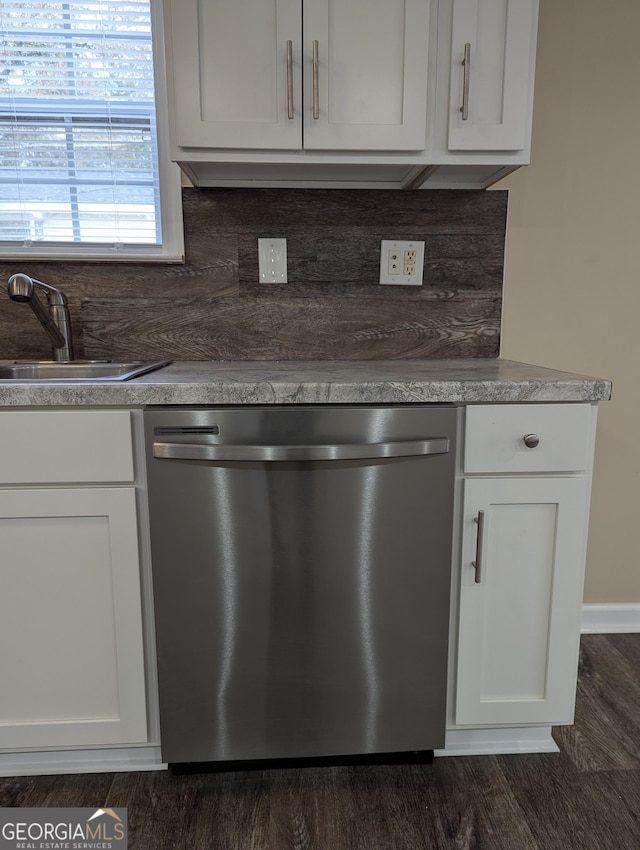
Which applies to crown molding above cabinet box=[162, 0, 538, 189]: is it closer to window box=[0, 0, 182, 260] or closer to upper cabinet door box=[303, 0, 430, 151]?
upper cabinet door box=[303, 0, 430, 151]

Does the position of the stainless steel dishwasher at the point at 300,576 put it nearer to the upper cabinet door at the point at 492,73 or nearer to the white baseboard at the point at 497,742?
the white baseboard at the point at 497,742

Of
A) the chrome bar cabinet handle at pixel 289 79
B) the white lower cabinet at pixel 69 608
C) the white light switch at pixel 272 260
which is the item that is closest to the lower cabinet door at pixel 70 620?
the white lower cabinet at pixel 69 608

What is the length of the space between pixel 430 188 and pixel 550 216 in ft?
1.34

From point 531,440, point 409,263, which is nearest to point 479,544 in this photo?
point 531,440

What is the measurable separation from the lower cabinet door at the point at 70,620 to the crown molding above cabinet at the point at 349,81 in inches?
36.2

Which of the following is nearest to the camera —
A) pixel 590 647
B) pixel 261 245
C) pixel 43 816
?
pixel 43 816

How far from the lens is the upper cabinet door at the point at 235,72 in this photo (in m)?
1.29

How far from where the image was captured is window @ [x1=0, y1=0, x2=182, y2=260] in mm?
1593

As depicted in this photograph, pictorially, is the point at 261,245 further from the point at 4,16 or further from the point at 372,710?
the point at 372,710

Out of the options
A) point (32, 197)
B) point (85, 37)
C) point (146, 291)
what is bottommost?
point (146, 291)

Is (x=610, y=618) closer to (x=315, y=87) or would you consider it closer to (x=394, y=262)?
(x=394, y=262)

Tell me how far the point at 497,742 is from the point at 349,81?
1698 mm

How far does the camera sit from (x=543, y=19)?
165 centimetres

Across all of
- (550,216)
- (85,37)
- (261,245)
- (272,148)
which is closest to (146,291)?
(261,245)
